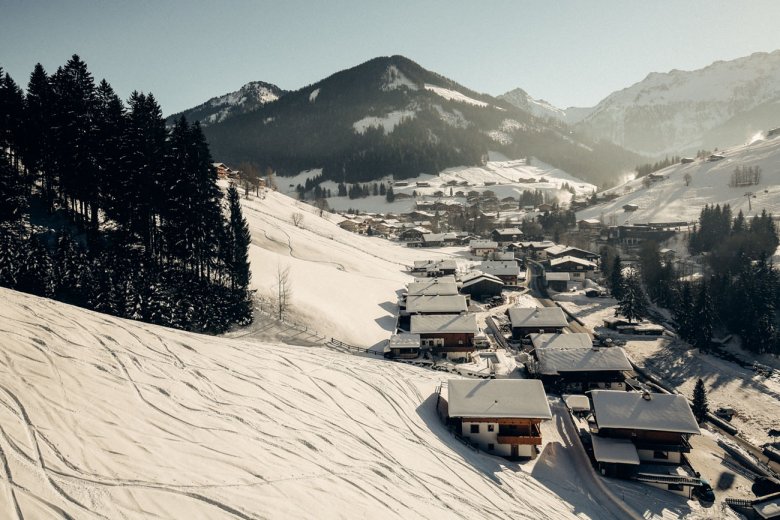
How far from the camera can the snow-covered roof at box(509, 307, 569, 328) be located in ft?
163

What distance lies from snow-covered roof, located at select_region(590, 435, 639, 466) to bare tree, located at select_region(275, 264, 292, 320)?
28.7m

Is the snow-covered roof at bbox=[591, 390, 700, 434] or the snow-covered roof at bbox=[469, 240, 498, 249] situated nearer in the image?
the snow-covered roof at bbox=[591, 390, 700, 434]

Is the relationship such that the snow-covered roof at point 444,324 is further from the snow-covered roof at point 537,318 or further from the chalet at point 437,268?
the chalet at point 437,268

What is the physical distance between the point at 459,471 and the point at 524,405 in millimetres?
8254

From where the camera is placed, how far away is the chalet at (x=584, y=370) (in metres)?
38.1

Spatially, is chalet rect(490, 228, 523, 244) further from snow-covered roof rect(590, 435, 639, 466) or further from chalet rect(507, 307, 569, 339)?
snow-covered roof rect(590, 435, 639, 466)

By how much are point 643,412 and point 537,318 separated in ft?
71.4

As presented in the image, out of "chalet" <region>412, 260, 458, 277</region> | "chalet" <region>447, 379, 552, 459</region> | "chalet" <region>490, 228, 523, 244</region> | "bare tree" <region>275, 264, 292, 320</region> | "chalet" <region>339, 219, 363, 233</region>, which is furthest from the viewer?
"chalet" <region>490, 228, 523, 244</region>

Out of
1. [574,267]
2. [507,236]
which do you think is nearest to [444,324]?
[574,267]

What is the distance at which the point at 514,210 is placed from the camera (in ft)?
552

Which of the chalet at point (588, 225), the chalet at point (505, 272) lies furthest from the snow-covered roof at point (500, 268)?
the chalet at point (588, 225)

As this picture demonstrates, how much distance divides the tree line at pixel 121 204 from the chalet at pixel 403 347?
13.8 meters

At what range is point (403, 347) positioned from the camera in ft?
137

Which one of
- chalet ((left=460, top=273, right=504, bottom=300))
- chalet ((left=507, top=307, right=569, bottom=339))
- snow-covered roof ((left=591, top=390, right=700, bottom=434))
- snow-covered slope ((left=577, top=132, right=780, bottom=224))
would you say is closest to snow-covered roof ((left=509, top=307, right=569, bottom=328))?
chalet ((left=507, top=307, right=569, bottom=339))
